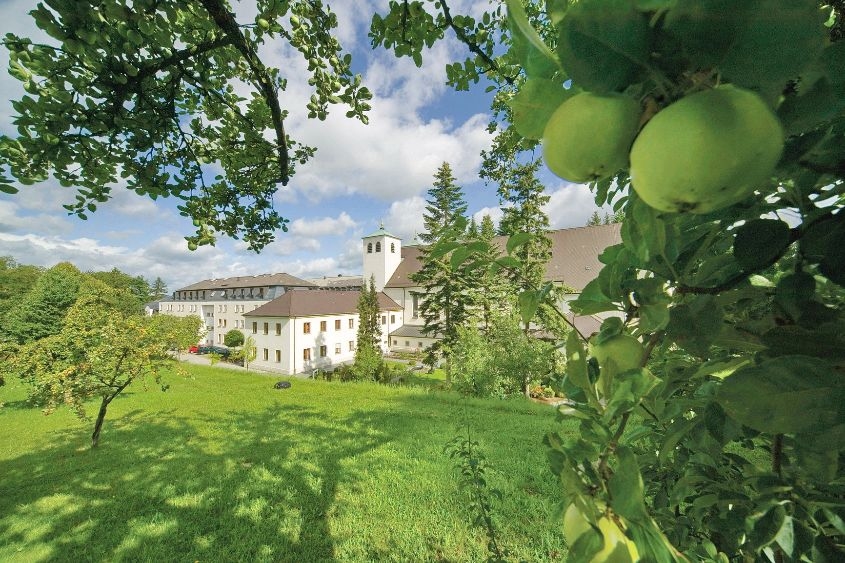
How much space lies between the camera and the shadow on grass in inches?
186

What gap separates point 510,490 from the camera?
5.84 m

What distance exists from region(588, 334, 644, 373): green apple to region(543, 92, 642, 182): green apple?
0.27 m

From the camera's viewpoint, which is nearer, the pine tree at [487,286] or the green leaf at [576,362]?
the green leaf at [576,362]

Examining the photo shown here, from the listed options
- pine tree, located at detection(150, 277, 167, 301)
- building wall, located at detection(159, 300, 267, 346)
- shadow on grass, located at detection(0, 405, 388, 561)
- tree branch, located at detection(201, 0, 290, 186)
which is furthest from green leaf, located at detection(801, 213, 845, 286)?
pine tree, located at detection(150, 277, 167, 301)

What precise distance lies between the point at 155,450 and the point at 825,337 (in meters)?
11.6

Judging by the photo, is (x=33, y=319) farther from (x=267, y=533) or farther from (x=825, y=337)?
(x=825, y=337)

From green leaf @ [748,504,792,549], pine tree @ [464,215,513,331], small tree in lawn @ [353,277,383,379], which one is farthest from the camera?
small tree in lawn @ [353,277,383,379]

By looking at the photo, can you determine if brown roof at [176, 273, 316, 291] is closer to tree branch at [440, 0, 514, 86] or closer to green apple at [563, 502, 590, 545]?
tree branch at [440, 0, 514, 86]

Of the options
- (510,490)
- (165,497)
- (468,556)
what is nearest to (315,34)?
(468,556)

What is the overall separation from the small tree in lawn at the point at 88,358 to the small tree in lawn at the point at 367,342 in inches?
532

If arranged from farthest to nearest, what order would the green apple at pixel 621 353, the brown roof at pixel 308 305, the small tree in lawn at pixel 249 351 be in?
the small tree in lawn at pixel 249 351
the brown roof at pixel 308 305
the green apple at pixel 621 353

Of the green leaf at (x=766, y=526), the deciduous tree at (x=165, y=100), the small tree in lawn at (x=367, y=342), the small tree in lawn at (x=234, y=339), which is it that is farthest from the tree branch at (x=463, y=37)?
the small tree in lawn at (x=234, y=339)

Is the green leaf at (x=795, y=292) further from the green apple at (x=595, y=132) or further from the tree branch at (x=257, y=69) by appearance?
the tree branch at (x=257, y=69)

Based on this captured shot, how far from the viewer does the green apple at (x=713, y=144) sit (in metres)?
0.24
